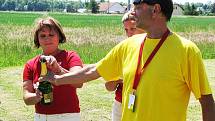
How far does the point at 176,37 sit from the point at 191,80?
0.93 feet

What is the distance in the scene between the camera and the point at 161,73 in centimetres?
285

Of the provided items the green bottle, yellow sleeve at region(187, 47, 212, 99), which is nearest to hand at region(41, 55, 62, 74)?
the green bottle

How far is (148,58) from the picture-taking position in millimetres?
2895

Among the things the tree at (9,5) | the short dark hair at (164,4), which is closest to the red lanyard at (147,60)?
the short dark hair at (164,4)

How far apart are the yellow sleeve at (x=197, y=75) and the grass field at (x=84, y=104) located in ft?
16.7

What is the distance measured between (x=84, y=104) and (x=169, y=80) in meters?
6.25

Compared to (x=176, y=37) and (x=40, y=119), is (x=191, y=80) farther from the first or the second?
(x=40, y=119)

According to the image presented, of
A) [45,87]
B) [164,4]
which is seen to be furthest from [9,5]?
[164,4]

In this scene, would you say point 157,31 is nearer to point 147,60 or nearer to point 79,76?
point 147,60

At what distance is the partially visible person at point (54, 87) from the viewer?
3.66m

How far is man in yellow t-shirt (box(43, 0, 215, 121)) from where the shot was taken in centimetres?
282

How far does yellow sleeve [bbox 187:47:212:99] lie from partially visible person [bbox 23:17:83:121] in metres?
1.07

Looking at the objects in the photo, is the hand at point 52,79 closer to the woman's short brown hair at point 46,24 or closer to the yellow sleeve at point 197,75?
the woman's short brown hair at point 46,24

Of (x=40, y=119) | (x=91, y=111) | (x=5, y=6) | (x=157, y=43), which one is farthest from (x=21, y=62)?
(x=5, y=6)
